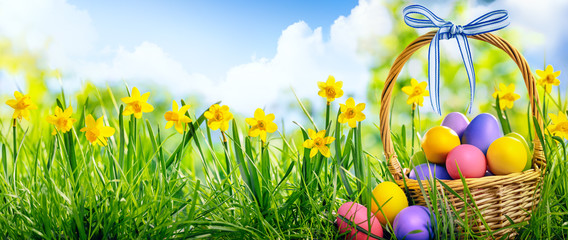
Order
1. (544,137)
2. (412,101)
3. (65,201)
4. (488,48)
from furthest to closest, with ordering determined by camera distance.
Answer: (488,48), (412,101), (544,137), (65,201)

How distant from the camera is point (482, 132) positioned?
4.75 ft

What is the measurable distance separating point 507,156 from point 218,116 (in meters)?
0.80

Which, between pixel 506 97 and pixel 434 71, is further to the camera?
pixel 506 97

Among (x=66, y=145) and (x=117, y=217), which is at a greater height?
(x=66, y=145)

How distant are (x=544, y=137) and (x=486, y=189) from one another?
0.95 ft

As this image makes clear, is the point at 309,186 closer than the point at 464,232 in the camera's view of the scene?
No

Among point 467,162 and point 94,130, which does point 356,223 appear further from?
point 94,130

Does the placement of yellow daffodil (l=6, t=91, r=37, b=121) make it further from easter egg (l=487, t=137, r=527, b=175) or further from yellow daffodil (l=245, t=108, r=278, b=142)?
easter egg (l=487, t=137, r=527, b=175)

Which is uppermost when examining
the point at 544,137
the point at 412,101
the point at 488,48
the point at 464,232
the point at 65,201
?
the point at 488,48

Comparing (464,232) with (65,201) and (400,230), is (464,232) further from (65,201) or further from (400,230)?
(65,201)

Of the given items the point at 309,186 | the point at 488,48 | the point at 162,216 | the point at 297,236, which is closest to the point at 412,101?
the point at 309,186

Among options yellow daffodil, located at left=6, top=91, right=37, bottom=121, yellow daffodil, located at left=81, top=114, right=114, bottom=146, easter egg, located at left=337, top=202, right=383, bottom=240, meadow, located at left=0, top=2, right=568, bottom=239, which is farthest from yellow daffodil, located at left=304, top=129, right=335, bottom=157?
yellow daffodil, located at left=6, top=91, right=37, bottom=121

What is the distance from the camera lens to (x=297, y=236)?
123 cm

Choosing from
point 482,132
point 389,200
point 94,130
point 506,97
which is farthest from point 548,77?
point 94,130
